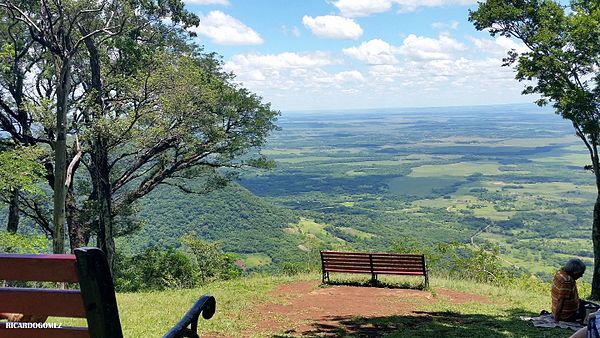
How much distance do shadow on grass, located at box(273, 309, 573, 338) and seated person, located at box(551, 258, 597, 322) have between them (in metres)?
0.49

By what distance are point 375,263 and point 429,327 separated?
467 centimetres

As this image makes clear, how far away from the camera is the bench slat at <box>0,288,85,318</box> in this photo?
1.88 metres

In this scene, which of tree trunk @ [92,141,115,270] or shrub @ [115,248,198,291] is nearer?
tree trunk @ [92,141,115,270]

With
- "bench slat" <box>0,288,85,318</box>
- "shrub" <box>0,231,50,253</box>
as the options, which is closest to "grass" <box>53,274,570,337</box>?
"shrub" <box>0,231,50,253</box>

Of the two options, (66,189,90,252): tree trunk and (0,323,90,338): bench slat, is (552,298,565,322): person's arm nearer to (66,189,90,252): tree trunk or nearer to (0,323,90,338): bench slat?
(0,323,90,338): bench slat

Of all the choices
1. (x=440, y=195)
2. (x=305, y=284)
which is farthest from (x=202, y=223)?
(x=440, y=195)

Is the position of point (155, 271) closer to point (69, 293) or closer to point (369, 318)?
point (369, 318)

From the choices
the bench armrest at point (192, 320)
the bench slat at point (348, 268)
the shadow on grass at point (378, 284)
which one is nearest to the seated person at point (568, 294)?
the shadow on grass at point (378, 284)

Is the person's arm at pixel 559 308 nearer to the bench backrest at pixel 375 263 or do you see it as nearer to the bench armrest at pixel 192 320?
the bench backrest at pixel 375 263

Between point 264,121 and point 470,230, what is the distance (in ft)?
284

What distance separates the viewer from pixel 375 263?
13.1 metres

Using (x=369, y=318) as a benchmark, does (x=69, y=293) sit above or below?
above

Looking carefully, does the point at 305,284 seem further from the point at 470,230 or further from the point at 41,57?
the point at 470,230

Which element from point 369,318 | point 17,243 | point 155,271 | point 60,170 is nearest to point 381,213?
point 155,271
